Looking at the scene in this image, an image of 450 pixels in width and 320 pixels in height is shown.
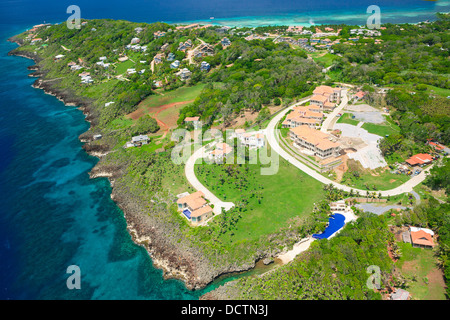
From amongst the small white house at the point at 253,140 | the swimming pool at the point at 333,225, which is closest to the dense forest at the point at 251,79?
the small white house at the point at 253,140

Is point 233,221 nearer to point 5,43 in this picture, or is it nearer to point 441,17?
point 441,17

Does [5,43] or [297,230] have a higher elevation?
[5,43]

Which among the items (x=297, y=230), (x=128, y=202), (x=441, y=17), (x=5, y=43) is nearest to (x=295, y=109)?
(x=297, y=230)

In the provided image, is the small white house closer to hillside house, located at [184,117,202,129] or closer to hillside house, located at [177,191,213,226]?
hillside house, located at [184,117,202,129]

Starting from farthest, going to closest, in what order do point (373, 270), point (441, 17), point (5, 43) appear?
point (5, 43) < point (441, 17) < point (373, 270)

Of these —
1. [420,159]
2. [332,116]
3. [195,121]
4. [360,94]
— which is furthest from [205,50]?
[420,159]

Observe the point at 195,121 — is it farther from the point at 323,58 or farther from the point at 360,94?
the point at 323,58

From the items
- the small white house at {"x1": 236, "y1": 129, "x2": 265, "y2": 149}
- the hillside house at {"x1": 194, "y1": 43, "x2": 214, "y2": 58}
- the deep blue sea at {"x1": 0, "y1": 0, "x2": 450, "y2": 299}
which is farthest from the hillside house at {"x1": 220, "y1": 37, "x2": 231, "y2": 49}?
the small white house at {"x1": 236, "y1": 129, "x2": 265, "y2": 149}

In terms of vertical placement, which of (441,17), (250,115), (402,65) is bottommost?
(250,115)
